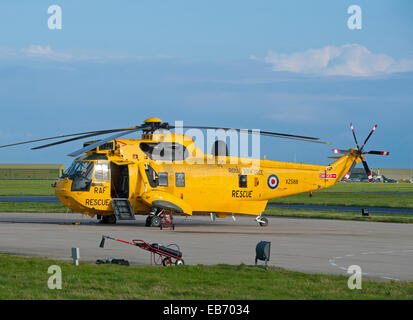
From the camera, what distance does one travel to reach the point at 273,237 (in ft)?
94.0

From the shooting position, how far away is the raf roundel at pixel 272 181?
3669 cm

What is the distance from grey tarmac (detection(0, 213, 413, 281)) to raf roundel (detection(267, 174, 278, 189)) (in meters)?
2.25

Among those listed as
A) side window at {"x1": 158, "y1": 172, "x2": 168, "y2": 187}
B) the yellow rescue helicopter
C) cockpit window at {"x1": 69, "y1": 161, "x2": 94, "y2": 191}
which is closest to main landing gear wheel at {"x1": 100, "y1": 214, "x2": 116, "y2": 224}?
the yellow rescue helicopter

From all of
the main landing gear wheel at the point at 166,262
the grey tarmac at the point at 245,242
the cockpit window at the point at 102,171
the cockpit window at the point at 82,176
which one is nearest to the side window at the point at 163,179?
the grey tarmac at the point at 245,242

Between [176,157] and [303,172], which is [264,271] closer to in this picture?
[176,157]

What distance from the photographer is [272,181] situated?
36.8 m

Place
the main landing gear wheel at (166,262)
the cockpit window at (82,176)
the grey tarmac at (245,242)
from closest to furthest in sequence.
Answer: the main landing gear wheel at (166,262)
the grey tarmac at (245,242)
the cockpit window at (82,176)

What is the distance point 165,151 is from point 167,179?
4.82ft

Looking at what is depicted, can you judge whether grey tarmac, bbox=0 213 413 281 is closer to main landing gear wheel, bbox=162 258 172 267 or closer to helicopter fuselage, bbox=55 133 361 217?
main landing gear wheel, bbox=162 258 172 267

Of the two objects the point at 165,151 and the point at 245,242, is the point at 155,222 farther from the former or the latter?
the point at 245,242

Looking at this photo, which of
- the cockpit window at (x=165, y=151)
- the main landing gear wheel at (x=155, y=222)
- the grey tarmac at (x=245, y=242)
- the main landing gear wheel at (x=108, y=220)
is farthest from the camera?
the main landing gear wheel at (x=108, y=220)

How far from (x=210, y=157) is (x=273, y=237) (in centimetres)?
805

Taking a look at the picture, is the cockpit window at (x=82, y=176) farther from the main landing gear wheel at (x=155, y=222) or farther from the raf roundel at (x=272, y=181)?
the raf roundel at (x=272, y=181)

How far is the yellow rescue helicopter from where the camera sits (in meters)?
33.0
